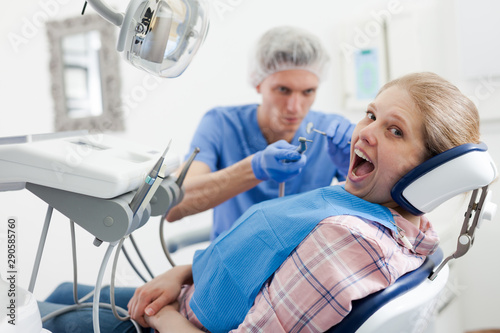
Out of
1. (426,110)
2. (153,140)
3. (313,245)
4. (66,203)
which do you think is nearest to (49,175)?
(66,203)

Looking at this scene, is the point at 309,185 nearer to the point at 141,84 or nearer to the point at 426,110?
the point at 426,110

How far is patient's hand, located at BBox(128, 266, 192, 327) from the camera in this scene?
3.22ft

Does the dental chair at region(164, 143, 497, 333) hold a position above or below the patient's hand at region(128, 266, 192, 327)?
above

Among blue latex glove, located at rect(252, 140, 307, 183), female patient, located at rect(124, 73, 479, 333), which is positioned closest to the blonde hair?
female patient, located at rect(124, 73, 479, 333)

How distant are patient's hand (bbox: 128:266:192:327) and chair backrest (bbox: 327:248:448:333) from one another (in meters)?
0.39

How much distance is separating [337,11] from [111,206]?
181 cm

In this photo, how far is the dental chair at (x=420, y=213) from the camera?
28.8 inches

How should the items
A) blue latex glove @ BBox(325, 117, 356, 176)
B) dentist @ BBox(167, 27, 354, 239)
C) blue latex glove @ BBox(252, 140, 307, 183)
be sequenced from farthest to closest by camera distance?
dentist @ BBox(167, 27, 354, 239)
blue latex glove @ BBox(325, 117, 356, 176)
blue latex glove @ BBox(252, 140, 307, 183)

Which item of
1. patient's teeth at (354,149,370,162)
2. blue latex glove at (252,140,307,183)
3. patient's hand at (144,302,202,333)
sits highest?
patient's teeth at (354,149,370,162)

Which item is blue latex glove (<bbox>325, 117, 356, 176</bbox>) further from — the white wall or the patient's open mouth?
the white wall

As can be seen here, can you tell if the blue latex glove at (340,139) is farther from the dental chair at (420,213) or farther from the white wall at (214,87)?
the white wall at (214,87)

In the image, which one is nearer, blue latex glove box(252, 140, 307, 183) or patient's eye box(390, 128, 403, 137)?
patient's eye box(390, 128, 403, 137)

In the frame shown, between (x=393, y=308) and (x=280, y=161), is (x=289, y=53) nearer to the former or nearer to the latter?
(x=280, y=161)

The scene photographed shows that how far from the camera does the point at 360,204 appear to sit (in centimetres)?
90
